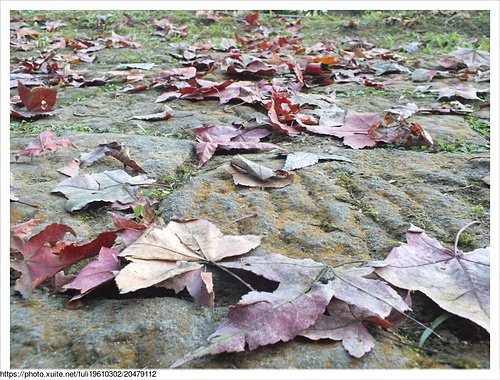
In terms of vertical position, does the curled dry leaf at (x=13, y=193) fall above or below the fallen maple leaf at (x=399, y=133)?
below

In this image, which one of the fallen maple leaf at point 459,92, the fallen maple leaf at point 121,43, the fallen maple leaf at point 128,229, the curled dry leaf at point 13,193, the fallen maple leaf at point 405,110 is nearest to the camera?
the fallen maple leaf at point 128,229

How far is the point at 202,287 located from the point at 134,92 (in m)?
1.67

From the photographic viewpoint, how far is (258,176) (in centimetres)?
133

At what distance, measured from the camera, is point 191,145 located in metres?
1.63

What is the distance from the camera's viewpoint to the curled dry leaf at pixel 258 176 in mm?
1312

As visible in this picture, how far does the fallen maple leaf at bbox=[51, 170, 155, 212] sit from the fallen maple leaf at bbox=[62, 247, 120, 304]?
30 cm

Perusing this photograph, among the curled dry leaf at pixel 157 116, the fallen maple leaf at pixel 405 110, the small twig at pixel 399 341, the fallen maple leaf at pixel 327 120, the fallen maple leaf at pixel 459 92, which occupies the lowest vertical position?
the small twig at pixel 399 341

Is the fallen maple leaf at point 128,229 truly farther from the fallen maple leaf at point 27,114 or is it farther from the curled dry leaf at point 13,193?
the fallen maple leaf at point 27,114

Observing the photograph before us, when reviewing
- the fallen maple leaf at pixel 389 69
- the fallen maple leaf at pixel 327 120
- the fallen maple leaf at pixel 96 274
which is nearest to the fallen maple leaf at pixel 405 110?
the fallen maple leaf at pixel 327 120

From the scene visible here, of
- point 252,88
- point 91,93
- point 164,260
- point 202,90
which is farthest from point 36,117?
point 164,260

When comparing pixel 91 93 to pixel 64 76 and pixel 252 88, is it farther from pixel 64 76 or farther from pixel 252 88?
pixel 252 88

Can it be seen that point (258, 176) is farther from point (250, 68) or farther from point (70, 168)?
point (250, 68)

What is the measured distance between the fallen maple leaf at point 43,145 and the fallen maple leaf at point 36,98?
445 millimetres

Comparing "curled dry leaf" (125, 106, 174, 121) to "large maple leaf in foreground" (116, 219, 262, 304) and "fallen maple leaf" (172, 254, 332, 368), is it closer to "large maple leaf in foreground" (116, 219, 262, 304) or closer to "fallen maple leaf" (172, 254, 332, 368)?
"large maple leaf in foreground" (116, 219, 262, 304)
